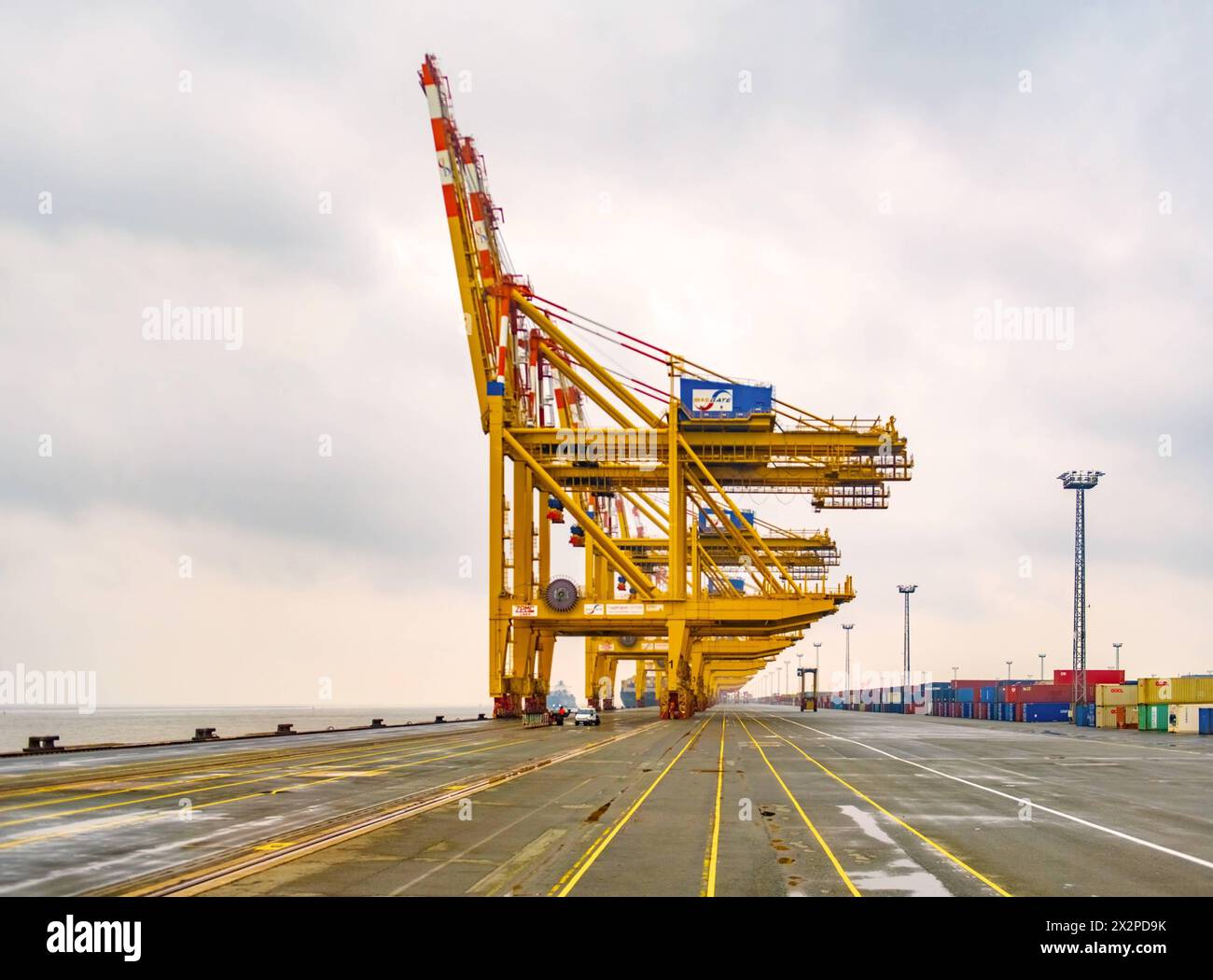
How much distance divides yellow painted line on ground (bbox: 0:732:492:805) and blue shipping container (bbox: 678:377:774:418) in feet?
91.5

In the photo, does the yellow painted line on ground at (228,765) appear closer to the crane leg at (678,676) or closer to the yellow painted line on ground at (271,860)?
the yellow painted line on ground at (271,860)

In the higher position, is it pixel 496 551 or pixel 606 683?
pixel 496 551

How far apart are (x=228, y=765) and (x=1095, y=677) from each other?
353 feet

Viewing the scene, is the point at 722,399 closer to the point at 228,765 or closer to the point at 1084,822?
the point at 228,765

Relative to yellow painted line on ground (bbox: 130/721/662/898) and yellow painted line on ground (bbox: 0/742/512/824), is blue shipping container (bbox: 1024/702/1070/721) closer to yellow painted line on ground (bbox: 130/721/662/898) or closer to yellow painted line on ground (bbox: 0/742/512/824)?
yellow painted line on ground (bbox: 0/742/512/824)

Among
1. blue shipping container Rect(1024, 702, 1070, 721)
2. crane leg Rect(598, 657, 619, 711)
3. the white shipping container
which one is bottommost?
crane leg Rect(598, 657, 619, 711)

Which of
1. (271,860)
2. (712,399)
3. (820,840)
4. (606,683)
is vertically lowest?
(606,683)

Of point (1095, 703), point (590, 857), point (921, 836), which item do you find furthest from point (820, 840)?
point (1095, 703)

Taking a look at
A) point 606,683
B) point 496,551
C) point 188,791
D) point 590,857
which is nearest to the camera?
point 590,857

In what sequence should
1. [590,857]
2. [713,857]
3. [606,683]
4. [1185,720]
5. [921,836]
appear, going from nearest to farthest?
1. [590,857]
2. [713,857]
3. [921,836]
4. [1185,720]
5. [606,683]

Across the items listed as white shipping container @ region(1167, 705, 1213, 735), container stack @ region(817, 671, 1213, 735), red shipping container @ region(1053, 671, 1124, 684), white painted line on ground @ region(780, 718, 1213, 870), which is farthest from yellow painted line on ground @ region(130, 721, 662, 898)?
red shipping container @ region(1053, 671, 1124, 684)

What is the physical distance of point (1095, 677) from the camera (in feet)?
391

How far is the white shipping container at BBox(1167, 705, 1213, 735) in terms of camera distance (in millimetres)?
70188

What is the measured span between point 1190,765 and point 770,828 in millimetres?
27513
